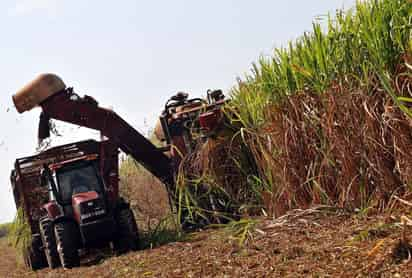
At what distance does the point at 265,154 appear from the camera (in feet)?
27.8

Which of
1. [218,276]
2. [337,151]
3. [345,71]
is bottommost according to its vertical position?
[218,276]

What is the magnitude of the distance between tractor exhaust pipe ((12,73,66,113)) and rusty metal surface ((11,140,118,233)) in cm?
149

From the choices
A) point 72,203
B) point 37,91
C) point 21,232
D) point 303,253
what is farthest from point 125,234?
point 303,253

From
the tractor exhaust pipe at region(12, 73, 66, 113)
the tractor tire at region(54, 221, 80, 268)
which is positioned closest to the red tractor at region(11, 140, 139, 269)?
the tractor tire at region(54, 221, 80, 268)

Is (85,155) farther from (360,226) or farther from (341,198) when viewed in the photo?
(360,226)

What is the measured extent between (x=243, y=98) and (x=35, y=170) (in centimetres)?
535

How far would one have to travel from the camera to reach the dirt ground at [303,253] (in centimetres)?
507

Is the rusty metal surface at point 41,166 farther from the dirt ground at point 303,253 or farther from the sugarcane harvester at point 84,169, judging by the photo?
the dirt ground at point 303,253

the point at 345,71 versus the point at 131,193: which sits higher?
the point at 345,71

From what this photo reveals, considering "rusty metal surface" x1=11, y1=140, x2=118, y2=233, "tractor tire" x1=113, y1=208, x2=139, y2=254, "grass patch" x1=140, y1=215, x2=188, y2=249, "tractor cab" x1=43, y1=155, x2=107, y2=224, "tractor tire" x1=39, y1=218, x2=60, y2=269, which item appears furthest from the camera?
"rusty metal surface" x1=11, y1=140, x2=118, y2=233

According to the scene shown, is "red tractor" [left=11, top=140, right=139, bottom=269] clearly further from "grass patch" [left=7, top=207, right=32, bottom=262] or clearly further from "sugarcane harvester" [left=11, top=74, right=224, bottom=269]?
"grass patch" [left=7, top=207, right=32, bottom=262]

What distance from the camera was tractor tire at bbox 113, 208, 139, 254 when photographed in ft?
38.0

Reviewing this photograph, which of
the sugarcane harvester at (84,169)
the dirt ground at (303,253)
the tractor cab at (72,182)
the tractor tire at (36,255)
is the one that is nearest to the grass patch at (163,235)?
the sugarcane harvester at (84,169)

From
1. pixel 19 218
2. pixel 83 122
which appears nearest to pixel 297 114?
pixel 83 122
